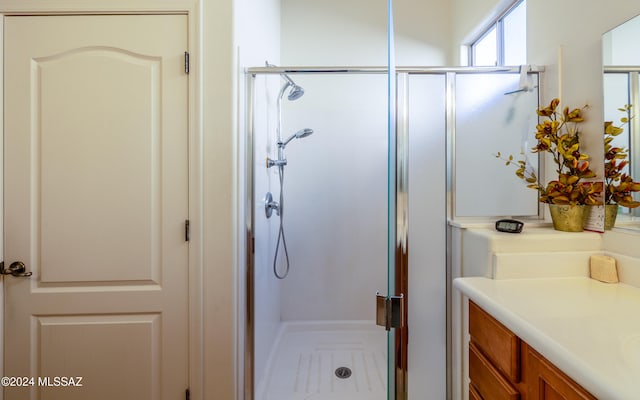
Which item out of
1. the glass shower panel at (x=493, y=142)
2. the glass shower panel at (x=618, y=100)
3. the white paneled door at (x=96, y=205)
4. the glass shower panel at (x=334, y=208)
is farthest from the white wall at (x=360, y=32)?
the glass shower panel at (x=618, y=100)

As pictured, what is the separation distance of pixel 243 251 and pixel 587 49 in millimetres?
1783

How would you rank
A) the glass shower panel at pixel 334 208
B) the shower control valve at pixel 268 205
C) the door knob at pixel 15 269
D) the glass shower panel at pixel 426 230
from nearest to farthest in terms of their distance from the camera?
1. the door knob at pixel 15 269
2. the glass shower panel at pixel 426 230
3. the shower control valve at pixel 268 205
4. the glass shower panel at pixel 334 208

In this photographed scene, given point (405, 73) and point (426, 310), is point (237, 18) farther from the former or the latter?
point (426, 310)

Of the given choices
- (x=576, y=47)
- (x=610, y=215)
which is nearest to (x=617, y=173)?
(x=610, y=215)

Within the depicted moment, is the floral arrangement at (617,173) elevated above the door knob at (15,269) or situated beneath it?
elevated above

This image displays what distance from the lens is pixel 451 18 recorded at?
2453 millimetres

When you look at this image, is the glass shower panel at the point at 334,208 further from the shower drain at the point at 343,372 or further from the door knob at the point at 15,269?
the door knob at the point at 15,269

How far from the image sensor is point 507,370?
0.82 metres

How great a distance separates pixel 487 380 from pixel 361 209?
63.6 inches

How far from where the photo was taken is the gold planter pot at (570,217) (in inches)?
47.8

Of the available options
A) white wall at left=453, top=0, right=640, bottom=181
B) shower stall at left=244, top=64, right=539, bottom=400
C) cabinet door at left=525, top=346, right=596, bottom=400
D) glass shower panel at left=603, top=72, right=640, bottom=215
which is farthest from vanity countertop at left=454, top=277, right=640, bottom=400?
white wall at left=453, top=0, right=640, bottom=181

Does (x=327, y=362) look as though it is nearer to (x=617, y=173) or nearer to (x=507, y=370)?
(x=507, y=370)

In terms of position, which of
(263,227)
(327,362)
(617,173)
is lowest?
(327,362)

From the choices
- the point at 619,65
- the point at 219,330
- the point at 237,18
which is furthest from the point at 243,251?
the point at 619,65
